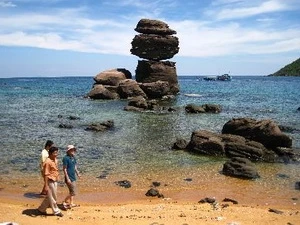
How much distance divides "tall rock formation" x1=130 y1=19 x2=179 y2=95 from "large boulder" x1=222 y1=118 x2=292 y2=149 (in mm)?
38822

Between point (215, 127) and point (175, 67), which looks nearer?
point (215, 127)

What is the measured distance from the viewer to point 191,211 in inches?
567

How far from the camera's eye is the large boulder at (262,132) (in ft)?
85.6

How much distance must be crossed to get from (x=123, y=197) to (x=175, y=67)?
54467 mm

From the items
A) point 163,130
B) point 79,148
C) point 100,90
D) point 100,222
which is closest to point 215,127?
point 163,130

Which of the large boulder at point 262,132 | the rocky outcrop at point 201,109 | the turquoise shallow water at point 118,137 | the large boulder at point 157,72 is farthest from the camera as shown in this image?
the large boulder at point 157,72

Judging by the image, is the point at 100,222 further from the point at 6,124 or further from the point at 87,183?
the point at 6,124

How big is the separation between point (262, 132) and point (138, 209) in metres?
14.3

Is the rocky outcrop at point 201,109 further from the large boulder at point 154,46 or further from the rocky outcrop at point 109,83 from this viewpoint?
the large boulder at point 154,46

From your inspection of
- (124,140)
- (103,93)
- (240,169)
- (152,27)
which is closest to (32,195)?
(240,169)

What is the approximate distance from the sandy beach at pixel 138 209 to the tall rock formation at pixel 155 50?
49.8 meters

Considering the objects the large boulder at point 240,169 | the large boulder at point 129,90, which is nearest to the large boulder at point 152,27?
the large boulder at point 129,90

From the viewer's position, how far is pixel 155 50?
6762 cm

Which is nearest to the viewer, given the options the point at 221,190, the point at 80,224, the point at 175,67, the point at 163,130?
the point at 80,224
